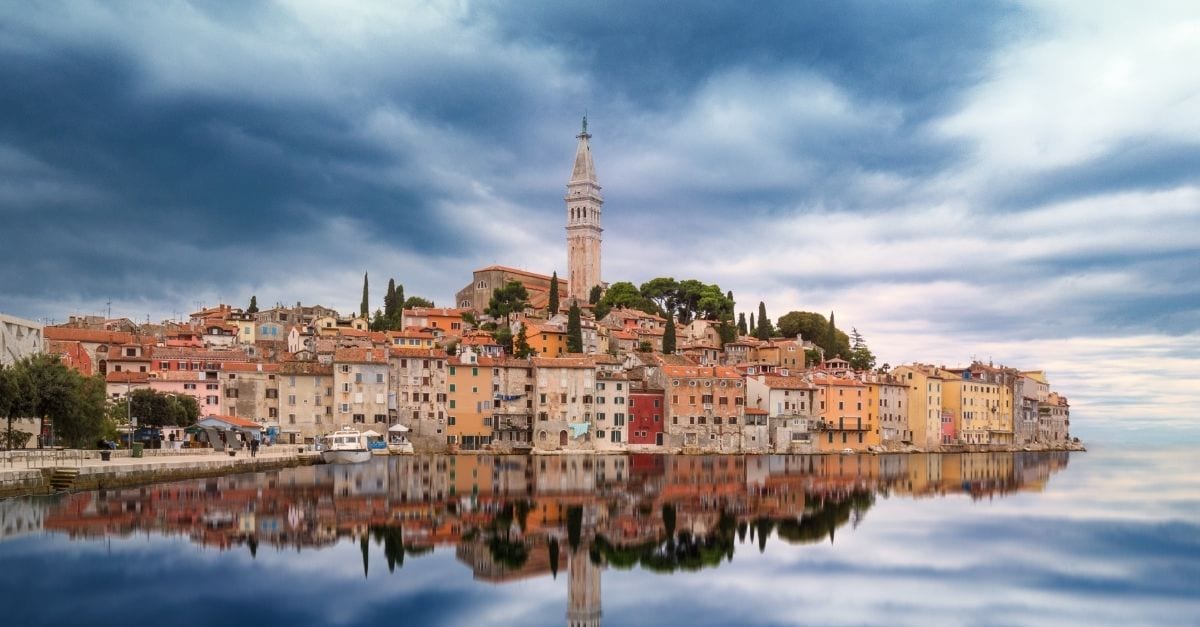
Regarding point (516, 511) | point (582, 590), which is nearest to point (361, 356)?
point (516, 511)

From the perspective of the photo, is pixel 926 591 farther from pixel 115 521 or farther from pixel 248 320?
pixel 248 320

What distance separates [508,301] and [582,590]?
9275 centimetres

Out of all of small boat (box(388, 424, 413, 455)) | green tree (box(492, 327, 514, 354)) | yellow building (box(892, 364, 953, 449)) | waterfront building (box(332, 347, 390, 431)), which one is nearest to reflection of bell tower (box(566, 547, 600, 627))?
small boat (box(388, 424, 413, 455))

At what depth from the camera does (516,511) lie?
122 ft

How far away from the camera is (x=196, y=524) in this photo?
30.9 metres

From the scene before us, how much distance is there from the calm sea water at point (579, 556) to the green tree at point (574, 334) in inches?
1893

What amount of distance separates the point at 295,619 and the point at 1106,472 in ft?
224

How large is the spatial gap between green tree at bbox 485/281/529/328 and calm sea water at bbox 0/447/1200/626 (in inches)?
2642

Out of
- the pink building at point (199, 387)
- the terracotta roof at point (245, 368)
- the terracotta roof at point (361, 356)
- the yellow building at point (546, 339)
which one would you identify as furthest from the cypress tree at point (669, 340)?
the pink building at point (199, 387)

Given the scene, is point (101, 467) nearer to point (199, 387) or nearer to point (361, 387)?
point (199, 387)

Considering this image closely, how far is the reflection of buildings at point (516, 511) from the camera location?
28391 mm

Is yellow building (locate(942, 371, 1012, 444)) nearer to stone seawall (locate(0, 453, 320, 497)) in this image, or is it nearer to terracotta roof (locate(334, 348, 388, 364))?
terracotta roof (locate(334, 348, 388, 364))

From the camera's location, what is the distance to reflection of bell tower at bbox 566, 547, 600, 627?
21.6 m

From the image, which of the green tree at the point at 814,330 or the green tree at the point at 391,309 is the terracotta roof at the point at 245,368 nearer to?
the green tree at the point at 391,309
